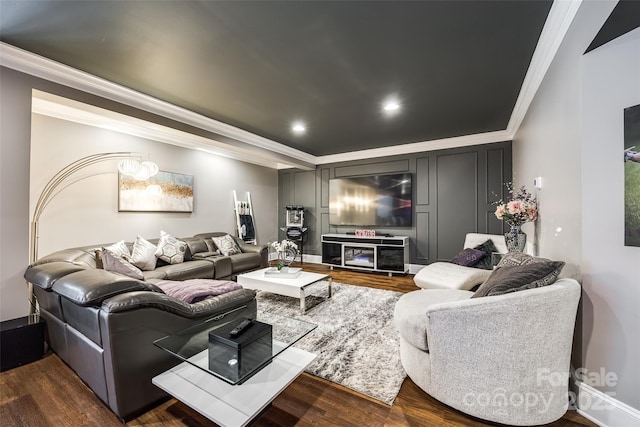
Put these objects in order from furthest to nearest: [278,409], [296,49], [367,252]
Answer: [367,252] < [296,49] < [278,409]

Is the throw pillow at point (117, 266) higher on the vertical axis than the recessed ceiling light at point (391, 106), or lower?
lower

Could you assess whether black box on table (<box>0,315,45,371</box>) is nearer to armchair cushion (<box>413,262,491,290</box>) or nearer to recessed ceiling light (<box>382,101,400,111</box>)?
armchair cushion (<box>413,262,491,290</box>)

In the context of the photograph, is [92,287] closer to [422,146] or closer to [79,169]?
[79,169]

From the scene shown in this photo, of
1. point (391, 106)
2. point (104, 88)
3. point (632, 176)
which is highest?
point (391, 106)

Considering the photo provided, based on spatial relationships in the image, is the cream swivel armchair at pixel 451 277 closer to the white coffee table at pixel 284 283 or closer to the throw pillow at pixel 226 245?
the white coffee table at pixel 284 283

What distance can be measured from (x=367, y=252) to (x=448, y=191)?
6.30ft

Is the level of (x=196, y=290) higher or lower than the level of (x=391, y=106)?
lower

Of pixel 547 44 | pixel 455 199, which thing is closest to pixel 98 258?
pixel 547 44

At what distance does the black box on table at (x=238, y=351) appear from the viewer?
1.36 meters

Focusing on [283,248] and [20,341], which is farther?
[283,248]

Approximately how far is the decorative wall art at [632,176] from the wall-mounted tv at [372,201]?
151 inches

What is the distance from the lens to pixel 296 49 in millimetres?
2217

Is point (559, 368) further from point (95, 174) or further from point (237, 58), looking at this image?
point (95, 174)

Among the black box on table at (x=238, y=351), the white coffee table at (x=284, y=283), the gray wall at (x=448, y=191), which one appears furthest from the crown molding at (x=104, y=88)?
the gray wall at (x=448, y=191)
